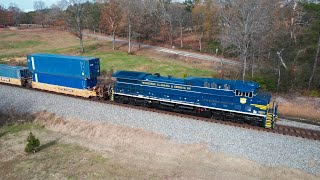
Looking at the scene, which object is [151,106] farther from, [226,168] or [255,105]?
[226,168]

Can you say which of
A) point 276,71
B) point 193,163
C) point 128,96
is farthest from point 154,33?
point 193,163

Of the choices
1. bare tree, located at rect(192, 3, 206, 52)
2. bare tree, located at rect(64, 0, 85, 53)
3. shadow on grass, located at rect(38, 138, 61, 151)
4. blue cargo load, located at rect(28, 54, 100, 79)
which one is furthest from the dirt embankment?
bare tree, located at rect(192, 3, 206, 52)

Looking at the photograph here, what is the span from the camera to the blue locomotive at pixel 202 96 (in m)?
20.9

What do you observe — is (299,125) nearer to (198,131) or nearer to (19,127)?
(198,131)

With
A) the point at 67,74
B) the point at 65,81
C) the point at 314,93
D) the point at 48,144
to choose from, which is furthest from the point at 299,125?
the point at 65,81

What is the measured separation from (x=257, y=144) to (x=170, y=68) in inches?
1055

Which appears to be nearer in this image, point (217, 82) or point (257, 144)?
point (257, 144)

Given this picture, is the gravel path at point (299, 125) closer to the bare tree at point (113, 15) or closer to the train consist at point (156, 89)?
the train consist at point (156, 89)

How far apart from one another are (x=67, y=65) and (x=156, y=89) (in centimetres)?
1035

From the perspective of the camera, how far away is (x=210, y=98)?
22.5m

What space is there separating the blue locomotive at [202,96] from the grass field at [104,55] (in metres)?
15.1

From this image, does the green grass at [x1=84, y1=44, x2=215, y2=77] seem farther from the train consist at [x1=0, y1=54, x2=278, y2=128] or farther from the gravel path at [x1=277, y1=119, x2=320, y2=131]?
the gravel path at [x1=277, y1=119, x2=320, y2=131]

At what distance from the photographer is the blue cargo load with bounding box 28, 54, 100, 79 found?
88.8 ft

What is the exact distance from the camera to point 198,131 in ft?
67.7
